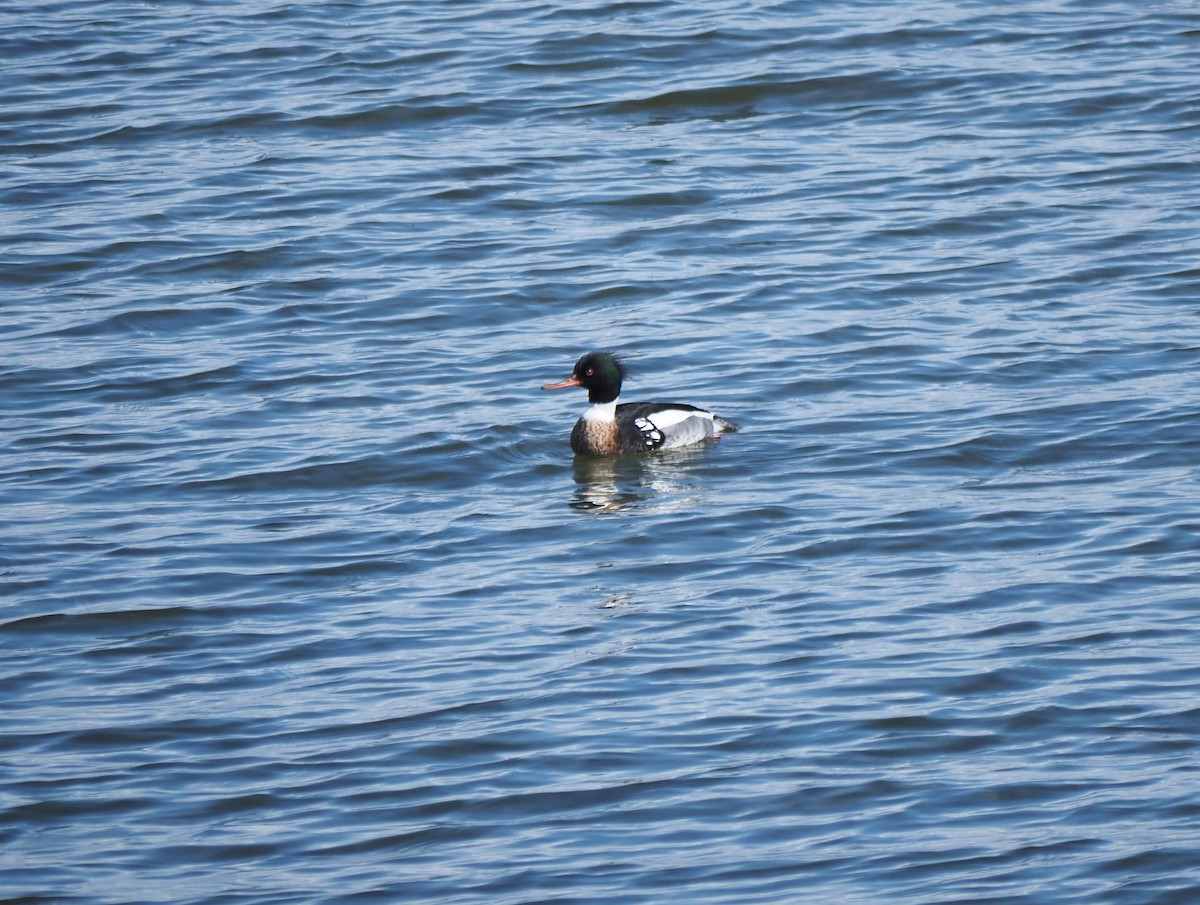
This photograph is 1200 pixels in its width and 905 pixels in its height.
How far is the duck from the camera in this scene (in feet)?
38.2

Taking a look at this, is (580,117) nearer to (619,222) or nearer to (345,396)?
(619,222)

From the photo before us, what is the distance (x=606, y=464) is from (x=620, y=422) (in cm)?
28

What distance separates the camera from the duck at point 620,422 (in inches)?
458

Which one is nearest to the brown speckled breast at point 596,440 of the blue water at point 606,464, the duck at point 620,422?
the duck at point 620,422

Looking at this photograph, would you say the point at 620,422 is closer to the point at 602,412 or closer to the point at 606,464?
the point at 602,412

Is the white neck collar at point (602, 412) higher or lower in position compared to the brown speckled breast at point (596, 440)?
higher

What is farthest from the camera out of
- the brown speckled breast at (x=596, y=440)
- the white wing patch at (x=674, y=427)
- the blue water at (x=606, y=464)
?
the brown speckled breast at (x=596, y=440)

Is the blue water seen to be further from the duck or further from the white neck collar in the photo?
the white neck collar

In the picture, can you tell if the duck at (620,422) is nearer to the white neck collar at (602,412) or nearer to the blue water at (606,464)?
the white neck collar at (602,412)

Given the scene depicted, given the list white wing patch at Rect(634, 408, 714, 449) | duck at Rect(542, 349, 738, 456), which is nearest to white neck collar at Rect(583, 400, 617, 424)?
duck at Rect(542, 349, 738, 456)

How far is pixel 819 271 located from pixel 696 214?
5.47 feet

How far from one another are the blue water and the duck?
0.14 metres

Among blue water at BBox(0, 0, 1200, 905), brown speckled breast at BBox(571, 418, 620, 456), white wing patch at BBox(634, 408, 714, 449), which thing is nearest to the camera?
blue water at BBox(0, 0, 1200, 905)

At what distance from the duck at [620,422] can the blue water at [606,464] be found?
0.14m
